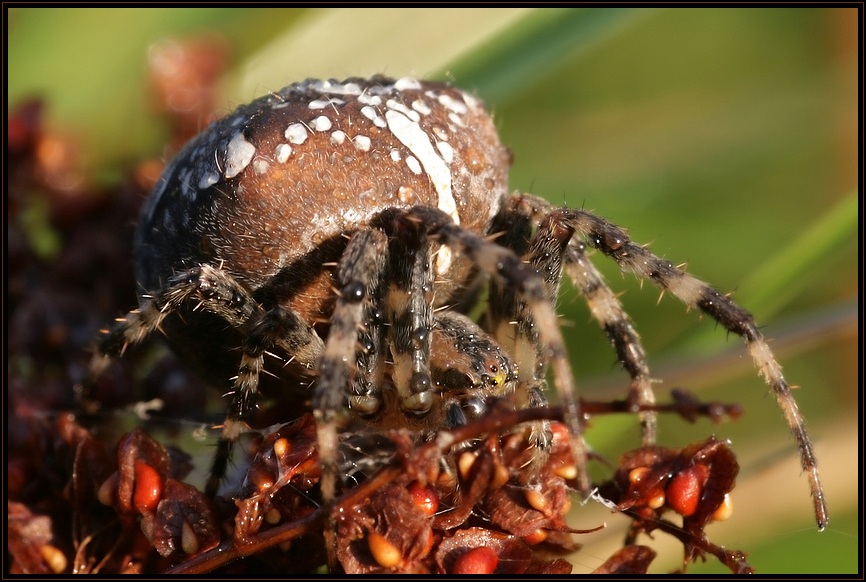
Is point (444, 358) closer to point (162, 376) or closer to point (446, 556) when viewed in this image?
point (446, 556)

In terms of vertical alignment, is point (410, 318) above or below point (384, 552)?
above

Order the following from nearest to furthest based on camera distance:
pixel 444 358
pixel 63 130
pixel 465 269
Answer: pixel 444 358, pixel 465 269, pixel 63 130

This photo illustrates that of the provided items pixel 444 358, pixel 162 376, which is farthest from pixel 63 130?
pixel 444 358

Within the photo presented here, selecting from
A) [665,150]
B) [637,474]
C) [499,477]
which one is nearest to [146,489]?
[499,477]

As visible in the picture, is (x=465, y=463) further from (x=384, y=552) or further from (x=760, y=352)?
(x=760, y=352)

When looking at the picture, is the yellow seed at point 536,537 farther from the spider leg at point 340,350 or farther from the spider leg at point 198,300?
the spider leg at point 198,300

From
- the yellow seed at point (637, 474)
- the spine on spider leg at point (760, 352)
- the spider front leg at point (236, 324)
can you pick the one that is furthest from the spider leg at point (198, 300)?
the spine on spider leg at point (760, 352)
